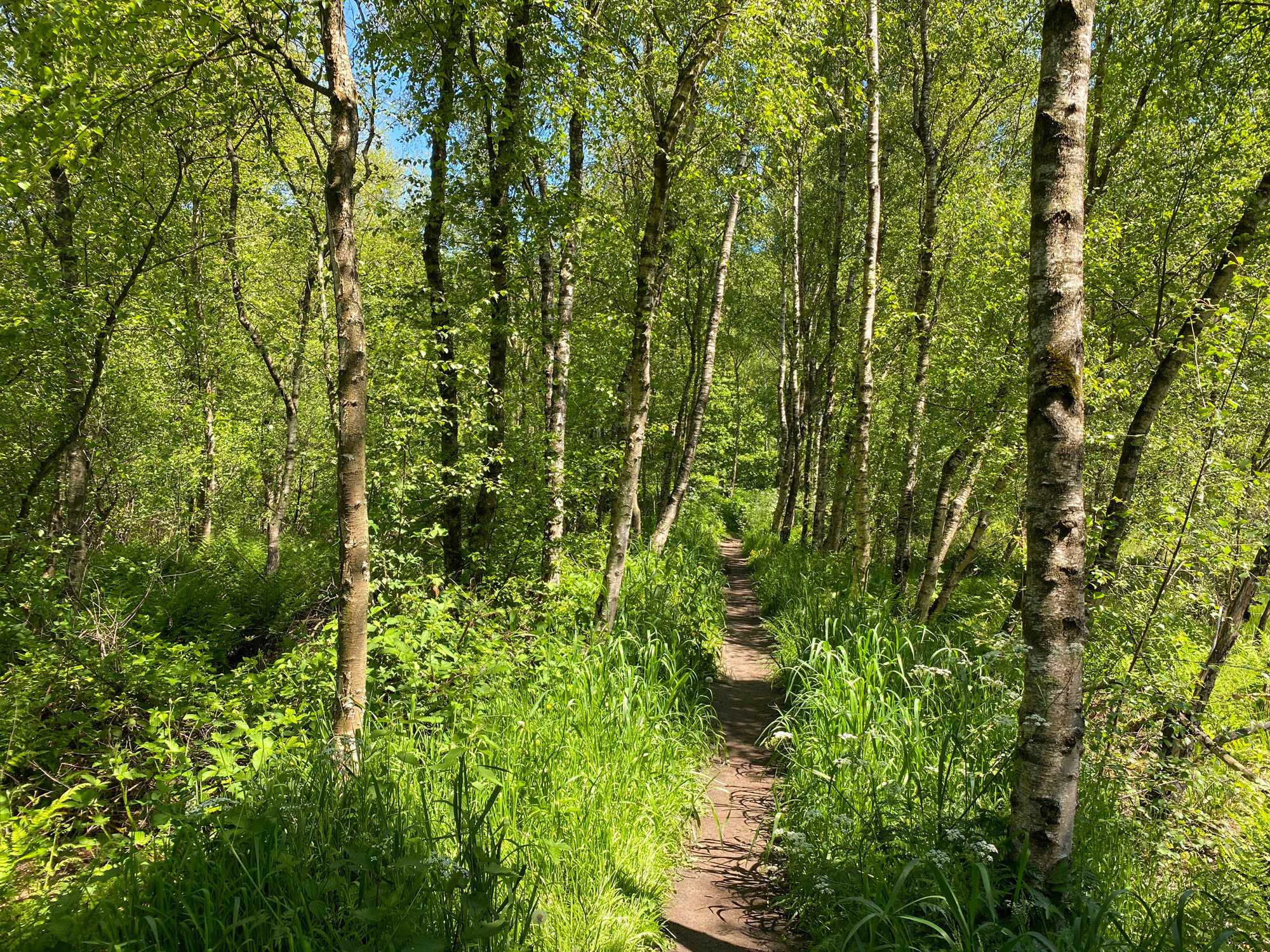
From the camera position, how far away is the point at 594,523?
11.5m

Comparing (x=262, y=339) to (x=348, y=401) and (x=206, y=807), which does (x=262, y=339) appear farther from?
(x=206, y=807)

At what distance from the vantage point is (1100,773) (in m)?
3.72

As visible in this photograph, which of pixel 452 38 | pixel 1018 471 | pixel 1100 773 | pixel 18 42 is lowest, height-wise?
pixel 1100 773

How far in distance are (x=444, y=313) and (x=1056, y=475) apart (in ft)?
21.7

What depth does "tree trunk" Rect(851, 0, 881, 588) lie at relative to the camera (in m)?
7.98

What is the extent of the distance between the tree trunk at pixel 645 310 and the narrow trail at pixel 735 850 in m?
1.86

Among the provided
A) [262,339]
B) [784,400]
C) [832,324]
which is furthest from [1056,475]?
[784,400]

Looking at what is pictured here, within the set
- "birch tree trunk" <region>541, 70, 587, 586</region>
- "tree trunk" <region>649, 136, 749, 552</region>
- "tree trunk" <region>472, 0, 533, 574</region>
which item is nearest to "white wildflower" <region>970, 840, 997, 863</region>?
"birch tree trunk" <region>541, 70, 587, 586</region>

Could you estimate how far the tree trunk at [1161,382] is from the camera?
15.5 feet

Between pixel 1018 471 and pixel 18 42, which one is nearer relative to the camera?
pixel 18 42

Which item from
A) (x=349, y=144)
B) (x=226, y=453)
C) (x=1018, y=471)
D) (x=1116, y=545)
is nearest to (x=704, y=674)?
(x=1116, y=545)

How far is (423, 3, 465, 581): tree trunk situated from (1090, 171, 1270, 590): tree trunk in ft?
21.6

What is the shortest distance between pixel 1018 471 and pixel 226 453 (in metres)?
22.2

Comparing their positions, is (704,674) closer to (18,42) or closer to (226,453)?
(18,42)
